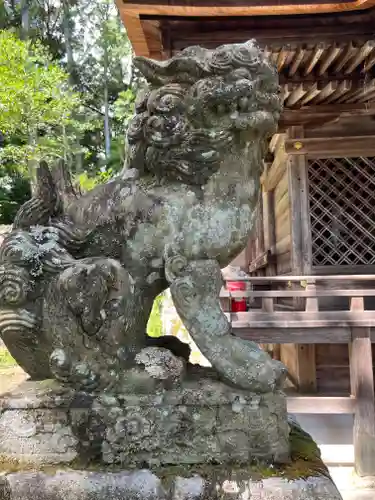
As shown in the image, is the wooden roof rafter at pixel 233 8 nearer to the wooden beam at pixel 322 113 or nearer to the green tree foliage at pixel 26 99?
the wooden beam at pixel 322 113

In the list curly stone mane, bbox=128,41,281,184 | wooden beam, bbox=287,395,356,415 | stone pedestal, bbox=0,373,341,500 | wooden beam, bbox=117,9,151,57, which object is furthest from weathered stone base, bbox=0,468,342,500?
wooden beam, bbox=117,9,151,57

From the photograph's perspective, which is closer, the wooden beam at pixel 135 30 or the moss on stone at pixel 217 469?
the moss on stone at pixel 217 469

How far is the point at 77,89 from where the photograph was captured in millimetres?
21266

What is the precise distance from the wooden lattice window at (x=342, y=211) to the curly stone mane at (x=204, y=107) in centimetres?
454

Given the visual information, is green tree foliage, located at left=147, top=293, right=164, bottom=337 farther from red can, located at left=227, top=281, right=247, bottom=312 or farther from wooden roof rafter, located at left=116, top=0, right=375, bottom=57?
wooden roof rafter, located at left=116, top=0, right=375, bottom=57

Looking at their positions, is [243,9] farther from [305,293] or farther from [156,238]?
[305,293]

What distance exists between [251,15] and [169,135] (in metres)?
2.64

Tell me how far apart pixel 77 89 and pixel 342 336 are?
64.4ft

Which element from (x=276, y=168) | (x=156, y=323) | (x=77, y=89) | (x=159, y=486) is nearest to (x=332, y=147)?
(x=276, y=168)

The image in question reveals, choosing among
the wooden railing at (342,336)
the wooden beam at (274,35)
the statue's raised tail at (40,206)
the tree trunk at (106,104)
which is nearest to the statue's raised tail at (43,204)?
the statue's raised tail at (40,206)

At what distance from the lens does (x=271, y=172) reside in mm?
7676

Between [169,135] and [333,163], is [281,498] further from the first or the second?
[333,163]

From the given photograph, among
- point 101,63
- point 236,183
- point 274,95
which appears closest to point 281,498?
point 236,183

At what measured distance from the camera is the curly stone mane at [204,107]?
157 cm
